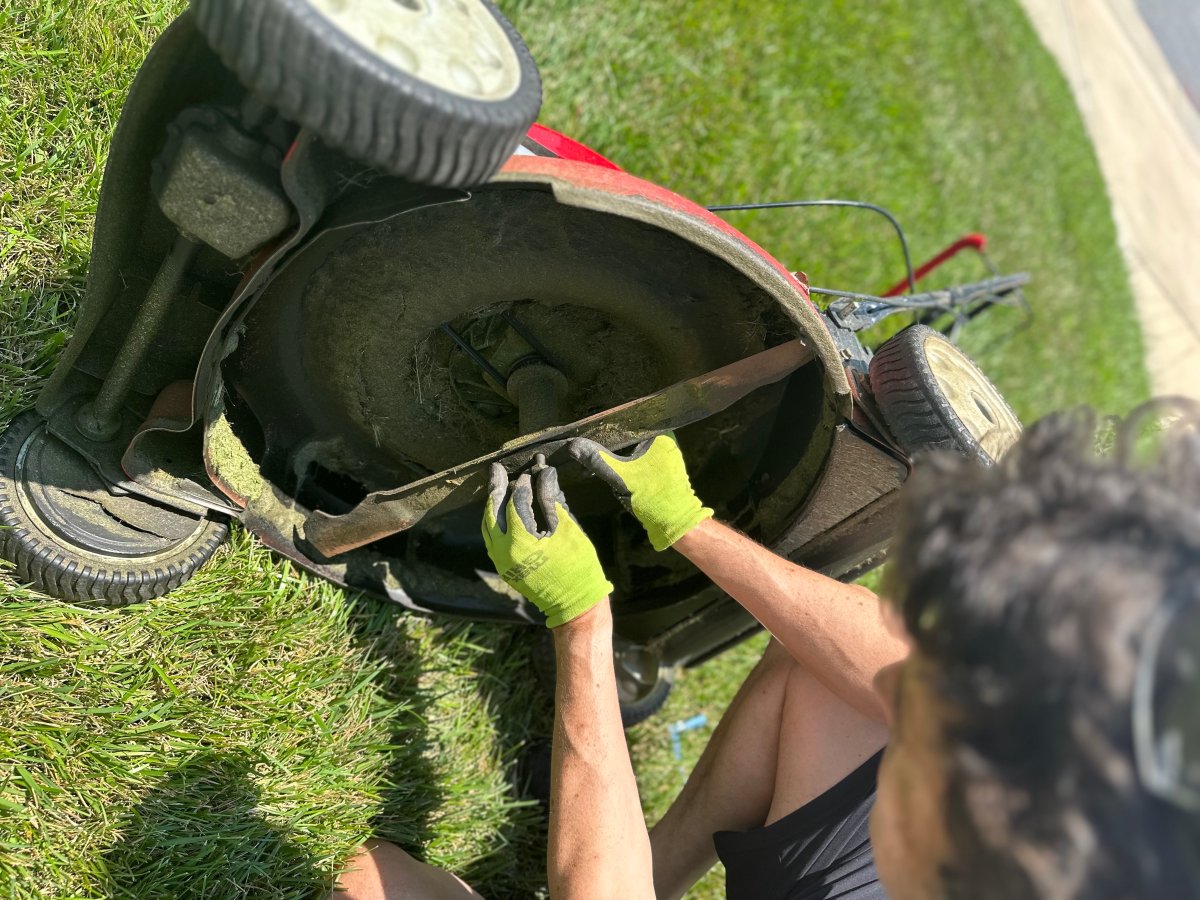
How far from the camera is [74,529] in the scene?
175 centimetres

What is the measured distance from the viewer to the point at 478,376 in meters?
2.03

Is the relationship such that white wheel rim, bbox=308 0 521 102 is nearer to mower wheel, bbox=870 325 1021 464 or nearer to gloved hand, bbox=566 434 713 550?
gloved hand, bbox=566 434 713 550

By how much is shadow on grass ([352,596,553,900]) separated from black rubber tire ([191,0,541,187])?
4.35ft

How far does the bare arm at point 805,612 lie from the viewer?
6.14ft

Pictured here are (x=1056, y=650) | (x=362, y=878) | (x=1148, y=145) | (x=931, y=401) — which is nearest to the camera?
(x=1056, y=650)

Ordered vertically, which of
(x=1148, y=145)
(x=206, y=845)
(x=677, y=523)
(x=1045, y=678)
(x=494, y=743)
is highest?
(x=1045, y=678)

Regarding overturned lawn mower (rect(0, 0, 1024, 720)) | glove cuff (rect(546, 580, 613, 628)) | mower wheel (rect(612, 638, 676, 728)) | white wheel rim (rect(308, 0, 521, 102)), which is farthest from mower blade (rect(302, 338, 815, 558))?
mower wheel (rect(612, 638, 676, 728))

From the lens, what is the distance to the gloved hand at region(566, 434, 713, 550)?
177cm

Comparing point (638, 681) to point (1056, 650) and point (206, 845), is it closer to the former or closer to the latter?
point (206, 845)

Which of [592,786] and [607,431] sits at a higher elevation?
[607,431]

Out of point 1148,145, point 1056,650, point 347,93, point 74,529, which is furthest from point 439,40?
point 1148,145

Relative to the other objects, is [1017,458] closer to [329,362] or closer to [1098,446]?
[1098,446]

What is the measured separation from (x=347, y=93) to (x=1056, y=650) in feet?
3.07

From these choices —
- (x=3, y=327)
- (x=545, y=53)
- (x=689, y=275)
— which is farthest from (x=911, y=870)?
(x=545, y=53)
